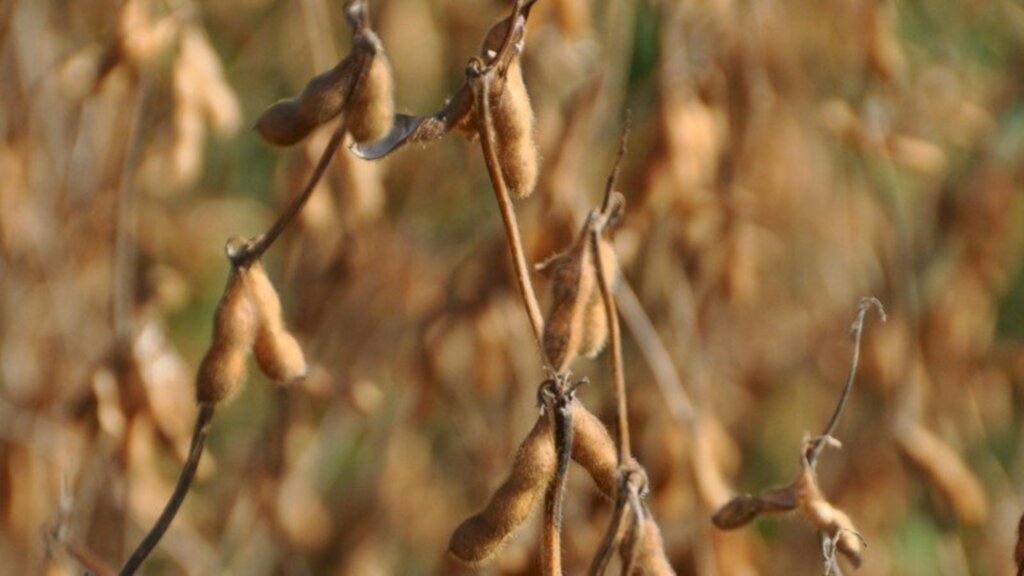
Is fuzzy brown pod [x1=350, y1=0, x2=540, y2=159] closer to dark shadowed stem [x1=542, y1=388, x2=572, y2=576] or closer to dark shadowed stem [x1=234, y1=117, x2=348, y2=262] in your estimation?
dark shadowed stem [x1=234, y1=117, x2=348, y2=262]

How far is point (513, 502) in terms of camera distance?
1.17 meters

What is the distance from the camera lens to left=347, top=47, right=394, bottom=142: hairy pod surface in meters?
1.24

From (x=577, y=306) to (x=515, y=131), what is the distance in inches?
6.5

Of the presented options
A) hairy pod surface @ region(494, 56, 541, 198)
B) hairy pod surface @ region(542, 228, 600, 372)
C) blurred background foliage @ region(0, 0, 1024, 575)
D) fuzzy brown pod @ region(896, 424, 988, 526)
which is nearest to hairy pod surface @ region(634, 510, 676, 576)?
hairy pod surface @ region(542, 228, 600, 372)

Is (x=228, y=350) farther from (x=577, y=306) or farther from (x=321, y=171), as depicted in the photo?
(x=577, y=306)

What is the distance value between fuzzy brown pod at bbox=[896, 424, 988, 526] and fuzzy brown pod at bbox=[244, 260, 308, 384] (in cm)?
137

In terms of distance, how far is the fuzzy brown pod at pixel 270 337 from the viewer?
1309mm

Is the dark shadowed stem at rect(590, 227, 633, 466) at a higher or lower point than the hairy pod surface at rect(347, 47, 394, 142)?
lower

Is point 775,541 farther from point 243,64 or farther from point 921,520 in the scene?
point 243,64

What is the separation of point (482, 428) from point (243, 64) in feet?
4.03

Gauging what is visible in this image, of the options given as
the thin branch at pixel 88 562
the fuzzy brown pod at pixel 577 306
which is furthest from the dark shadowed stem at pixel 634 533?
the thin branch at pixel 88 562

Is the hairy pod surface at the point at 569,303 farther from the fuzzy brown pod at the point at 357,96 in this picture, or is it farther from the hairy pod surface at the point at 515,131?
the fuzzy brown pod at the point at 357,96

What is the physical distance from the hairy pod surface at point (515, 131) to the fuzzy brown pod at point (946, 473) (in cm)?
138

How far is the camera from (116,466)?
212cm
